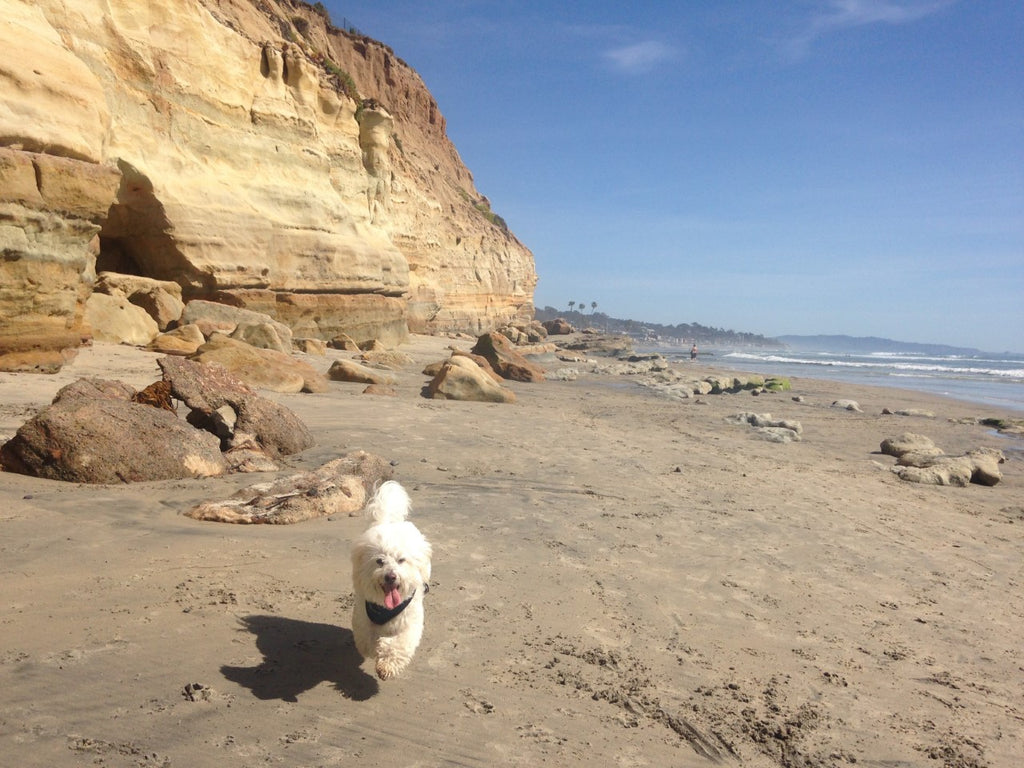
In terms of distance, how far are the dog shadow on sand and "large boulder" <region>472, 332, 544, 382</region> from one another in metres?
15.5

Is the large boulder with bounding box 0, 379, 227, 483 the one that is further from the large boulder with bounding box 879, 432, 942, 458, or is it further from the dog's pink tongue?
the large boulder with bounding box 879, 432, 942, 458

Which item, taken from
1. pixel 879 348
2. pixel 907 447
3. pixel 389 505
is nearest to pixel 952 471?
pixel 907 447

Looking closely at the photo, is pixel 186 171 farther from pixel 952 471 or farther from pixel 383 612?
pixel 952 471

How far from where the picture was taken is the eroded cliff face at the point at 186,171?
909 centimetres

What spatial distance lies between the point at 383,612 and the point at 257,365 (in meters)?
8.15

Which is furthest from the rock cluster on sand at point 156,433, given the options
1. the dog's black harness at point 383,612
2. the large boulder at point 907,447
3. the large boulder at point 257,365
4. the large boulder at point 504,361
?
the large boulder at point 504,361

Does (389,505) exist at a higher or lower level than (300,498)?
higher

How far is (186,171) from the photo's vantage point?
15.9m

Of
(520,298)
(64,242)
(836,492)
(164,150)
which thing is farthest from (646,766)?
(520,298)

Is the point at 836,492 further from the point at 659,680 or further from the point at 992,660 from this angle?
the point at 659,680

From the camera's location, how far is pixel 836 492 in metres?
8.37

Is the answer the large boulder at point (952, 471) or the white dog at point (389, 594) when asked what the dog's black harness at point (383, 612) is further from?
the large boulder at point (952, 471)

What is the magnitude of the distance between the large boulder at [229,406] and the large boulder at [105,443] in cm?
43

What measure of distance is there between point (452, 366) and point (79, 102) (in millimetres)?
7080
